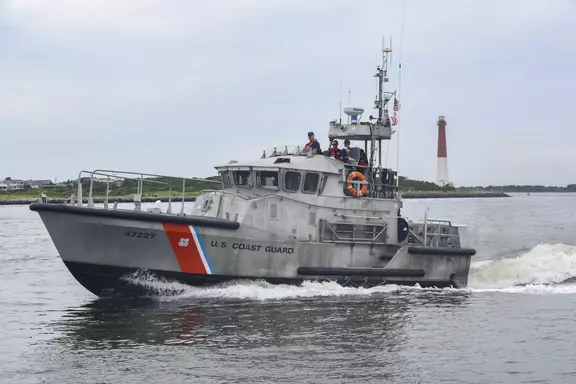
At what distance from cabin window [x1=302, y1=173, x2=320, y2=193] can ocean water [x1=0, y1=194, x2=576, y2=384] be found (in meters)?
2.12

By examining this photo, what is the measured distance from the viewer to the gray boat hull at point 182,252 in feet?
49.2

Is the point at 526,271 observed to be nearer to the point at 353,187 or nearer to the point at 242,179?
Answer: the point at 353,187

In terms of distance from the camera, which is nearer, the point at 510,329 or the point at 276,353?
the point at 276,353

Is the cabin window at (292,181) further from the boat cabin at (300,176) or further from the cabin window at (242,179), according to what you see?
the cabin window at (242,179)

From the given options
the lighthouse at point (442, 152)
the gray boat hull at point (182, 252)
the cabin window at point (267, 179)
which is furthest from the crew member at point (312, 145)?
the lighthouse at point (442, 152)

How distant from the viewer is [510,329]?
13.9 meters

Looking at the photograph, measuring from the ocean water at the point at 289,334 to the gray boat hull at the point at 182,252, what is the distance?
312 millimetres

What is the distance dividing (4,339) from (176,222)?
13.2ft

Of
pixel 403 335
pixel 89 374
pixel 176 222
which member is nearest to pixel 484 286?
pixel 403 335

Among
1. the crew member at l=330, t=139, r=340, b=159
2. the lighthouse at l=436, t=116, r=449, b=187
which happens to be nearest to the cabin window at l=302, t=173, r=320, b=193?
the crew member at l=330, t=139, r=340, b=159

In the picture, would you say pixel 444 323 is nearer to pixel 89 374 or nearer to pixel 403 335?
pixel 403 335

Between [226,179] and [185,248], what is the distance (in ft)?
8.86

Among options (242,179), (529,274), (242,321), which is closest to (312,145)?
(242,179)

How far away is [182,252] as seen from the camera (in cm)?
1535
